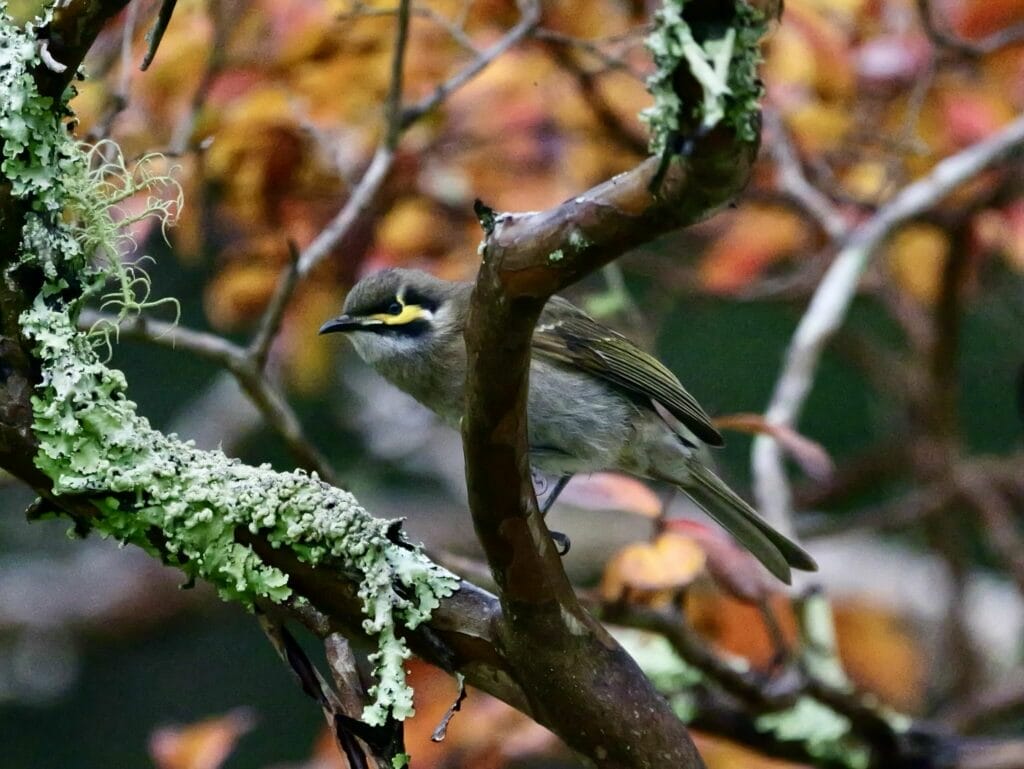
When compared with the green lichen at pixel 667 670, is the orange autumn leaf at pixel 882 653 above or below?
above

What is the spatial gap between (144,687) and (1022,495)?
443cm

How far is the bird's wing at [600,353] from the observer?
332cm

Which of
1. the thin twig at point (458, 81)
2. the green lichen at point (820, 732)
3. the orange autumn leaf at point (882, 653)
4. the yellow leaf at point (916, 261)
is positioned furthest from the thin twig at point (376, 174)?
the orange autumn leaf at point (882, 653)

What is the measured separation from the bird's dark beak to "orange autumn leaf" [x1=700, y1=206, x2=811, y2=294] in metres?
1.95

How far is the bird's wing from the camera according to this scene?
3.32 metres

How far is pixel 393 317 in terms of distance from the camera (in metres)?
3.42

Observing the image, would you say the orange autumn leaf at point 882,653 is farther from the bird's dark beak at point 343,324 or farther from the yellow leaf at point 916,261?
the bird's dark beak at point 343,324

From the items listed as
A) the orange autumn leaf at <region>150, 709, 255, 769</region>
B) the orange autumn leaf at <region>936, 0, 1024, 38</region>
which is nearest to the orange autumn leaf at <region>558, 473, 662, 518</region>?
the orange autumn leaf at <region>150, 709, 255, 769</region>

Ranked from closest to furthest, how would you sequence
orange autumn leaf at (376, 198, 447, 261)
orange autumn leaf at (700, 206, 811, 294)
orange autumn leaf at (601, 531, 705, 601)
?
1. orange autumn leaf at (601, 531, 705, 601)
2. orange autumn leaf at (376, 198, 447, 261)
3. orange autumn leaf at (700, 206, 811, 294)

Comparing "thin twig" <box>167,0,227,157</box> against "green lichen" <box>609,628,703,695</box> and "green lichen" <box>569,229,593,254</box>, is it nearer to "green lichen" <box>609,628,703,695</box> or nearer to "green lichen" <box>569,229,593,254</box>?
"green lichen" <box>609,628,703,695</box>

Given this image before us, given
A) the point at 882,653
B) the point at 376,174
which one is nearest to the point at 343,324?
the point at 376,174

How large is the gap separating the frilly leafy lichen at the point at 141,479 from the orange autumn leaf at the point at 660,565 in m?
0.94

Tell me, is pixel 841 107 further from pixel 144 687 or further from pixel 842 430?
pixel 144 687

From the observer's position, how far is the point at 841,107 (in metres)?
4.71
